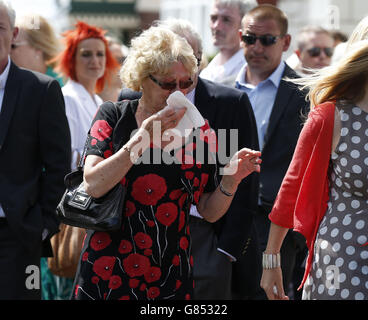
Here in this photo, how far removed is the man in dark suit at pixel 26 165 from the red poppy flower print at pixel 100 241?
0.99m

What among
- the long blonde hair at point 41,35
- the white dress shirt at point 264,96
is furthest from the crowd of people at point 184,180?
the long blonde hair at point 41,35

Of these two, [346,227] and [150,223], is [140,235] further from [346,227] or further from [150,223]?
[346,227]

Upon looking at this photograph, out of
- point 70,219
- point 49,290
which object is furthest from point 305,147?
point 49,290

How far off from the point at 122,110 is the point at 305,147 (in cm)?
88

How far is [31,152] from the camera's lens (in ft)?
14.9

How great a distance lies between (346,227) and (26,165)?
2.02m

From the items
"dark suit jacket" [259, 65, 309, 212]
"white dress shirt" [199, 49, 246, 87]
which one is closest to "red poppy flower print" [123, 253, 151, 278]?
"dark suit jacket" [259, 65, 309, 212]

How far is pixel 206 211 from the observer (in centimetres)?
375

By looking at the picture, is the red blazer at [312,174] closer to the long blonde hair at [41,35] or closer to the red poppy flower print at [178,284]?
the red poppy flower print at [178,284]

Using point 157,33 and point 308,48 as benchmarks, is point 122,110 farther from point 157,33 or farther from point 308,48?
point 308,48

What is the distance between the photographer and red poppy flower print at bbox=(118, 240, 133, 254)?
3.51 m

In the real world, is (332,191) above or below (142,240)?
above

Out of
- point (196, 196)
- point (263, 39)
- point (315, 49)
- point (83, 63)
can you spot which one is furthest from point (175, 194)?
point (315, 49)

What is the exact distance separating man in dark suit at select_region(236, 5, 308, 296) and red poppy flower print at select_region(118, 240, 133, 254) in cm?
190
